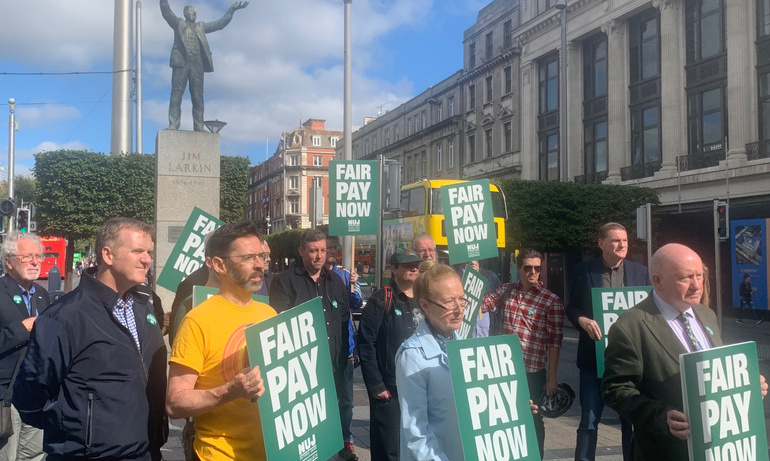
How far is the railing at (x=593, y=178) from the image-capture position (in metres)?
32.2

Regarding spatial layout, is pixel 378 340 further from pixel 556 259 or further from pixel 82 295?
pixel 556 259

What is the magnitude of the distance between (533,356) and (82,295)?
11.4 feet

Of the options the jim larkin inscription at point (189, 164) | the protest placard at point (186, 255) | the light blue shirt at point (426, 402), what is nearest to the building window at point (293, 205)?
Answer: the jim larkin inscription at point (189, 164)

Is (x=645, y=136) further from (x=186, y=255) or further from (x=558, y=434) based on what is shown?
(x=186, y=255)

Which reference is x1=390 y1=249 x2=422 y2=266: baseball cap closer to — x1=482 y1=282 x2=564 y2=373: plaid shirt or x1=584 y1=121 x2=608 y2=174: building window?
x1=482 y1=282 x2=564 y2=373: plaid shirt

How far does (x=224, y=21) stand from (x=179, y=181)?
273 cm

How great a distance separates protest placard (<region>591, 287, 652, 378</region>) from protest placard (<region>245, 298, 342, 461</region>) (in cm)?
248

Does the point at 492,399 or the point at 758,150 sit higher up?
the point at 758,150

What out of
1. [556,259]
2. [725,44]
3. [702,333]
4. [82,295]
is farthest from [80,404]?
[556,259]

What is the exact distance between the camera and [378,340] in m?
5.04

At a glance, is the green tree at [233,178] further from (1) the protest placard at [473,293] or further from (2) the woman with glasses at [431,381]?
(2) the woman with glasses at [431,381]

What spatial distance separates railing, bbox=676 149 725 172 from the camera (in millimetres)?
26000

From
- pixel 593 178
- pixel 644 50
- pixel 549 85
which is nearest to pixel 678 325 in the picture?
pixel 644 50

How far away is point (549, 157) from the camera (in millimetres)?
37188
